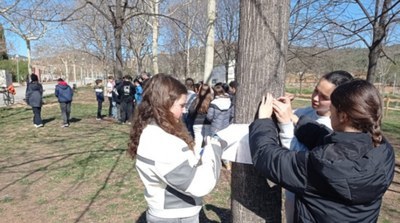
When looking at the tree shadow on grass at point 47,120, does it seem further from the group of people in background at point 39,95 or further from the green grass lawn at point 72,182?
the green grass lawn at point 72,182

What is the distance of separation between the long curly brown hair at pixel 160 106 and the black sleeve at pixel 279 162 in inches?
20.4

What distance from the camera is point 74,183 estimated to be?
5.16m

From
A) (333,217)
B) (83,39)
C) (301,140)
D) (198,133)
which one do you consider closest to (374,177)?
(333,217)

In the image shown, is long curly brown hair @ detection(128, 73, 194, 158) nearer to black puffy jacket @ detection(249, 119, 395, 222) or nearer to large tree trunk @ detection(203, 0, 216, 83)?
black puffy jacket @ detection(249, 119, 395, 222)

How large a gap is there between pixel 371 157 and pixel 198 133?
515 centimetres

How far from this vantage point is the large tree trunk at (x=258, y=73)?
1925mm

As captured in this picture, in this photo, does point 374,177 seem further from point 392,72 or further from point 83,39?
point 392,72

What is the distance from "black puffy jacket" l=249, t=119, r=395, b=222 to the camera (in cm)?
125

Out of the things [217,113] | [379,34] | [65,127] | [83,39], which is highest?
[83,39]

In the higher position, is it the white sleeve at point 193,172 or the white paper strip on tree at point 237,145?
the white paper strip on tree at point 237,145

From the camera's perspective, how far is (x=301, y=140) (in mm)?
1630

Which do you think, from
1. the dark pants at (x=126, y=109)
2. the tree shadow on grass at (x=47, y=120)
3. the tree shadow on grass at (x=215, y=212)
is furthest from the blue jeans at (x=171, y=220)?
the tree shadow on grass at (x=47, y=120)

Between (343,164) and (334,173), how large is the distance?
0.17 ft

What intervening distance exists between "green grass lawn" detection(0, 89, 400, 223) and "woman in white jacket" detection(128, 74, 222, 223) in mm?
2286
